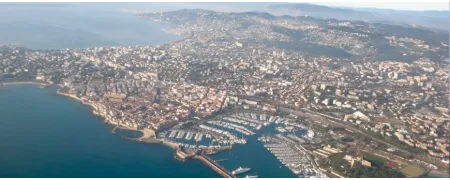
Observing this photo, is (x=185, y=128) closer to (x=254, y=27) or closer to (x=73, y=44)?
(x=73, y=44)

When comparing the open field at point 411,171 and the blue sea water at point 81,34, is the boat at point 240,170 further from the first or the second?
the blue sea water at point 81,34

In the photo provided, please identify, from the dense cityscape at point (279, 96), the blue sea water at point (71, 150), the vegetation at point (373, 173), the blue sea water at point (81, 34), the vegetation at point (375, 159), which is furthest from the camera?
the blue sea water at point (81, 34)

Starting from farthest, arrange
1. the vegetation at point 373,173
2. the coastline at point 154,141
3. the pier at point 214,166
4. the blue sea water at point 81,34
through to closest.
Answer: the blue sea water at point 81,34
the coastline at point 154,141
the vegetation at point 373,173
the pier at point 214,166

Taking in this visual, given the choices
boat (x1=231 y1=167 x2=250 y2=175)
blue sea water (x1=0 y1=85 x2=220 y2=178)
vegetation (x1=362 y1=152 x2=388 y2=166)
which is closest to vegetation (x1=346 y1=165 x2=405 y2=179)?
vegetation (x1=362 y1=152 x2=388 y2=166)

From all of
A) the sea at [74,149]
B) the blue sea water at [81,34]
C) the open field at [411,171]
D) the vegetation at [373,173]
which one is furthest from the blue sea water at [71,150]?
the blue sea water at [81,34]

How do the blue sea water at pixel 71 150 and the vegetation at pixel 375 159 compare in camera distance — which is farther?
the vegetation at pixel 375 159

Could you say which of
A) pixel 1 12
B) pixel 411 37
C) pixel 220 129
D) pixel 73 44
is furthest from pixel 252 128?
pixel 1 12
